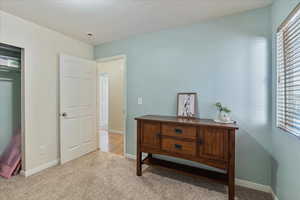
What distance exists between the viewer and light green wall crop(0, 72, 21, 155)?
242 centimetres

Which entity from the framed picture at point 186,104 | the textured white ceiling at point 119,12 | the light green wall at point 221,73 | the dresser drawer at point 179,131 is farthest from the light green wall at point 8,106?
the framed picture at point 186,104

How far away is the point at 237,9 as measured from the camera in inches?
76.7

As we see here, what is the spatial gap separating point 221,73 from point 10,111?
11.6 feet

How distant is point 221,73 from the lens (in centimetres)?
213

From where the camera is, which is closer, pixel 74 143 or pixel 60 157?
pixel 60 157

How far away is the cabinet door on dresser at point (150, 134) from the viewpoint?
213 centimetres

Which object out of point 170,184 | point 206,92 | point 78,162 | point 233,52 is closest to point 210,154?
point 170,184

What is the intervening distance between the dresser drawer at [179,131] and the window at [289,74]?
0.93 meters

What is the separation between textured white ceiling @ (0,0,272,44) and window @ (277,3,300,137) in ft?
1.93

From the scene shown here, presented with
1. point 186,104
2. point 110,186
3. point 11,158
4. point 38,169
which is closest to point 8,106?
point 11,158

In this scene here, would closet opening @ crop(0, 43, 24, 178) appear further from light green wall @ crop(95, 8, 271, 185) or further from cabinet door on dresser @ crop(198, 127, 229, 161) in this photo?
cabinet door on dresser @ crop(198, 127, 229, 161)

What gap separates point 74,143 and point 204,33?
9.99 ft

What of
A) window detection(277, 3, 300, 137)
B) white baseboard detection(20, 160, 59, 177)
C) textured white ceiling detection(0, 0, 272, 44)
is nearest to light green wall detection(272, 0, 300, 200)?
window detection(277, 3, 300, 137)

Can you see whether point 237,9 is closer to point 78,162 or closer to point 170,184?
point 170,184
